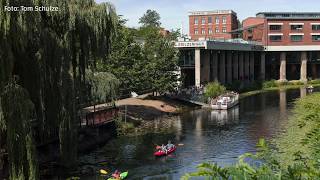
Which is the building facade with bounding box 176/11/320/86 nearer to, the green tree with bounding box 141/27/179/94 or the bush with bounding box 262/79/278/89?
the bush with bounding box 262/79/278/89

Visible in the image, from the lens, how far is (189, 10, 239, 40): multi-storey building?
441 feet

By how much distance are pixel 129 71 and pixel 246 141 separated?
23.5m

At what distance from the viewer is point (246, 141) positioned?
39812mm

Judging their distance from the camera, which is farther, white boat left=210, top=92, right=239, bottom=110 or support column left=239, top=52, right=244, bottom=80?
support column left=239, top=52, right=244, bottom=80

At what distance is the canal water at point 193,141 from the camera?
31.6 m

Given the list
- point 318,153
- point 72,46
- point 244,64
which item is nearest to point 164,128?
point 72,46

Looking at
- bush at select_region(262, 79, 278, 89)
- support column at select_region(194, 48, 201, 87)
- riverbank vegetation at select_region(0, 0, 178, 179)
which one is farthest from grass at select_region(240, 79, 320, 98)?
riverbank vegetation at select_region(0, 0, 178, 179)

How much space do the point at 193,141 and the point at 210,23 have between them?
97446 mm

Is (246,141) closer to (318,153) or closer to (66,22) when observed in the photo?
(66,22)

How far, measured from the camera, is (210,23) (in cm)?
13462

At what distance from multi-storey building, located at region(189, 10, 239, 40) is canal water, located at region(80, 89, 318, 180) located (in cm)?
7156

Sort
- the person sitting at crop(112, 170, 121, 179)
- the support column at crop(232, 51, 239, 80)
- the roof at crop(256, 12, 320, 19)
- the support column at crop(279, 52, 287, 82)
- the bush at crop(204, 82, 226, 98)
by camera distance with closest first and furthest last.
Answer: the person sitting at crop(112, 170, 121, 179) → the bush at crop(204, 82, 226, 98) → the support column at crop(232, 51, 239, 80) → the roof at crop(256, 12, 320, 19) → the support column at crop(279, 52, 287, 82)

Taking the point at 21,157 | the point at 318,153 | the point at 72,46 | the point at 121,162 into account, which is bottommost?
the point at 121,162

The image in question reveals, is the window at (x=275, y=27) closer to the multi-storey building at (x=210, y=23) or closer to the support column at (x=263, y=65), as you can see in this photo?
the support column at (x=263, y=65)
